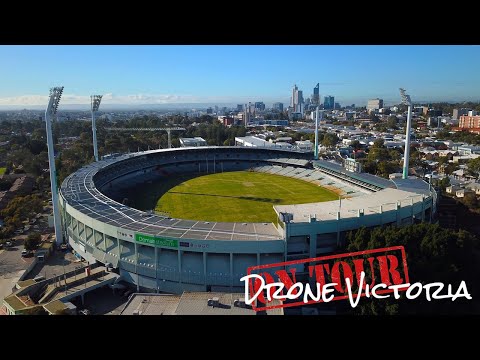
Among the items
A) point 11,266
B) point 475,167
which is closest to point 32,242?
point 11,266

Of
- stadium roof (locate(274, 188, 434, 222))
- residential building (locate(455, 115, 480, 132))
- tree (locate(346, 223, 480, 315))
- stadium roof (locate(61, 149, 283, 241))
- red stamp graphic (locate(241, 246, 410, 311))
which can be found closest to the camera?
red stamp graphic (locate(241, 246, 410, 311))

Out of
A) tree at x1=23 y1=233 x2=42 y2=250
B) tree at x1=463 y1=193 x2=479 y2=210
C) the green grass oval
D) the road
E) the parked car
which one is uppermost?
tree at x1=463 y1=193 x2=479 y2=210

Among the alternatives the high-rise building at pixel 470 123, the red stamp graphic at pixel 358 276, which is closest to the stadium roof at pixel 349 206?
the red stamp graphic at pixel 358 276

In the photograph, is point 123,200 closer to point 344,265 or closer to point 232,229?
point 232,229

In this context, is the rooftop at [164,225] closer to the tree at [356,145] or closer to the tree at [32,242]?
the tree at [32,242]

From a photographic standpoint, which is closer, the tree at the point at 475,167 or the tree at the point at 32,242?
the tree at the point at 32,242

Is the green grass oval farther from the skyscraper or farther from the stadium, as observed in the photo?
the skyscraper

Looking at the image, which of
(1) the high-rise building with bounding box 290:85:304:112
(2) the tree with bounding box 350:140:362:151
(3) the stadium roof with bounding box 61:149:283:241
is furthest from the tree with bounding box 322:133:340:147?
(1) the high-rise building with bounding box 290:85:304:112
